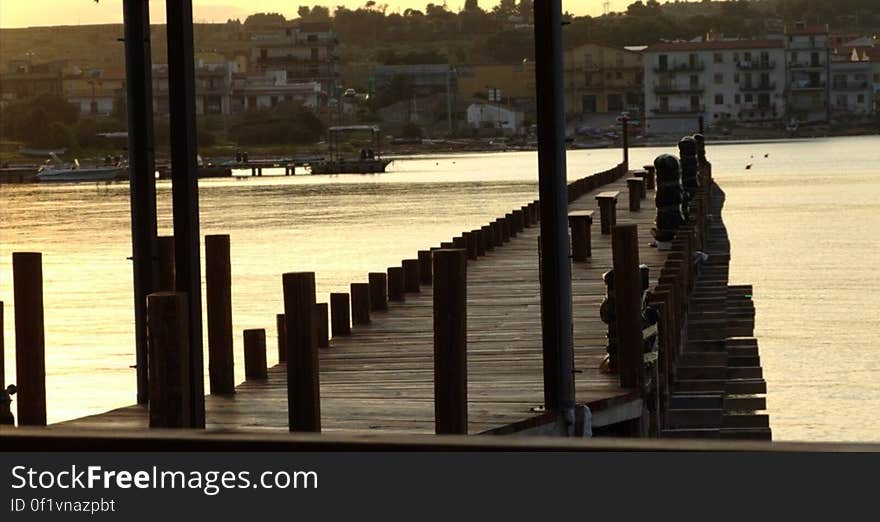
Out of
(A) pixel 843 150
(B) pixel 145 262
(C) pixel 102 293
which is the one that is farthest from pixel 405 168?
(B) pixel 145 262

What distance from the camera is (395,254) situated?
180 ft

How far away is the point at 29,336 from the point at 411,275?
923 centimetres

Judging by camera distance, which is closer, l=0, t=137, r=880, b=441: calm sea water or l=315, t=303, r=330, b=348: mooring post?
l=315, t=303, r=330, b=348: mooring post

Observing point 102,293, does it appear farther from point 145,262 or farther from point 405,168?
point 405,168

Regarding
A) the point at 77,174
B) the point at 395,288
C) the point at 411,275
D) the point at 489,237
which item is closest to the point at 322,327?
the point at 395,288

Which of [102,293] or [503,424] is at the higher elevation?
[503,424]

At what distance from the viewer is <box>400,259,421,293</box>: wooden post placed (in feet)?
61.7

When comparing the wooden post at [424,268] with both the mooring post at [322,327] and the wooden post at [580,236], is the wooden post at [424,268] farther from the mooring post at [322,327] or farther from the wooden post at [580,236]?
the mooring post at [322,327]

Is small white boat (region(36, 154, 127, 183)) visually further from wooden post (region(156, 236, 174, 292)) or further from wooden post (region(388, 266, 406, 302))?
wooden post (region(156, 236, 174, 292))

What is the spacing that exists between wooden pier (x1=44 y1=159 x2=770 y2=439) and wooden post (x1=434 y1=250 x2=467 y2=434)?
→ 0.67 ft

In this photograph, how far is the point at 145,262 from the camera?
1039 cm

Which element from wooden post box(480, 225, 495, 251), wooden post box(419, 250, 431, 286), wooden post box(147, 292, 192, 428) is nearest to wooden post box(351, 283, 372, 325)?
wooden post box(419, 250, 431, 286)
